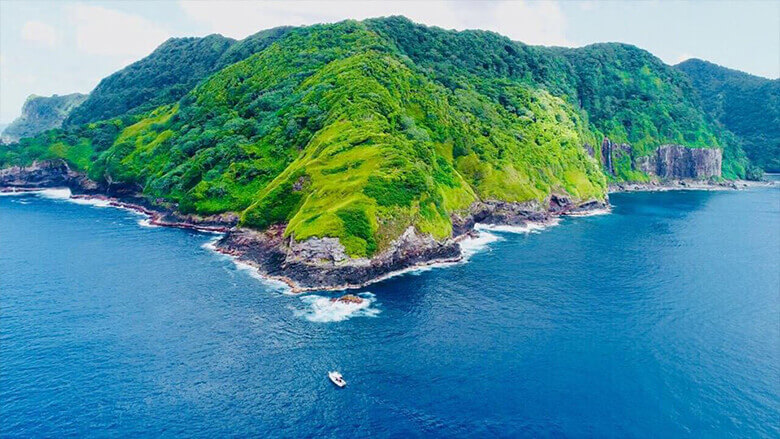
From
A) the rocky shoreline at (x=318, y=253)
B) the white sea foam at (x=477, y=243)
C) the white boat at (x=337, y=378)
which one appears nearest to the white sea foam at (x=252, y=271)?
the rocky shoreline at (x=318, y=253)

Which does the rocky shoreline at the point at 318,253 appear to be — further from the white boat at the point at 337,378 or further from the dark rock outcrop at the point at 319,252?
the white boat at the point at 337,378

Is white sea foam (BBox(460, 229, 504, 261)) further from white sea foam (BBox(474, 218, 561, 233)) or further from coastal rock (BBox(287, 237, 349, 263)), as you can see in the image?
coastal rock (BBox(287, 237, 349, 263))

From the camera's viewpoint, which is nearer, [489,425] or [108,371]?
[489,425]

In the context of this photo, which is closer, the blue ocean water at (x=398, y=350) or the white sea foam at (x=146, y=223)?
the blue ocean water at (x=398, y=350)

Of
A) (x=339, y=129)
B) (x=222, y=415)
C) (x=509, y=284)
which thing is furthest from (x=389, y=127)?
(x=222, y=415)

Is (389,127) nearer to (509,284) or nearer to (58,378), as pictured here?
(509,284)

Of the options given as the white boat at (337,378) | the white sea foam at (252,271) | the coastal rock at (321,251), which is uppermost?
the coastal rock at (321,251)

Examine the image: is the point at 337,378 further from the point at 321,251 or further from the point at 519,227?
the point at 519,227
